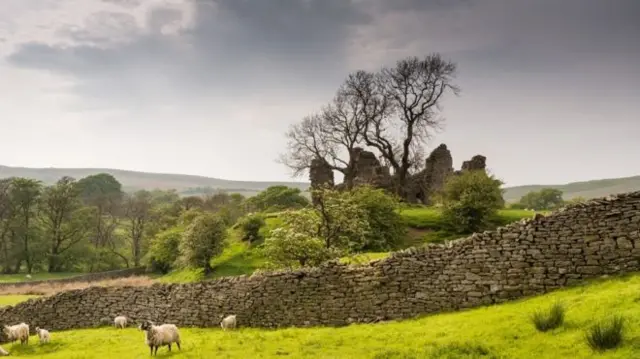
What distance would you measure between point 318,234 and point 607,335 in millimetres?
21446

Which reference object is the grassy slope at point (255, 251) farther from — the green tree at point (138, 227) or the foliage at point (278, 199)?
the green tree at point (138, 227)

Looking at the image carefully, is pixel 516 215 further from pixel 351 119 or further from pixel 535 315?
pixel 535 315

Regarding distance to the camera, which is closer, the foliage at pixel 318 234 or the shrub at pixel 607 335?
the shrub at pixel 607 335

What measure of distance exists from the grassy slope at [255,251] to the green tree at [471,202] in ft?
4.40

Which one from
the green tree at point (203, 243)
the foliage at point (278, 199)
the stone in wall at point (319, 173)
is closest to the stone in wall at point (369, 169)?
the stone in wall at point (319, 173)

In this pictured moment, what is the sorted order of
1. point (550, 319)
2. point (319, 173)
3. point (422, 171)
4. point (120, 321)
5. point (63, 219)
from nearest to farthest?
1. point (550, 319)
2. point (120, 321)
3. point (422, 171)
4. point (319, 173)
5. point (63, 219)

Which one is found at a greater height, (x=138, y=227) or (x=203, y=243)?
(x=138, y=227)

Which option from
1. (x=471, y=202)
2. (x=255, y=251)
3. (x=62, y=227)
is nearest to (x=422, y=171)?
(x=471, y=202)

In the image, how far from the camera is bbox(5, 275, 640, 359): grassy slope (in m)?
11.8

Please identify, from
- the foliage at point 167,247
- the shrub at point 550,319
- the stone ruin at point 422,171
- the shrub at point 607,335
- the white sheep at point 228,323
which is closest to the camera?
the shrub at point 607,335

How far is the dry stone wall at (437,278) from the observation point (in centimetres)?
1578

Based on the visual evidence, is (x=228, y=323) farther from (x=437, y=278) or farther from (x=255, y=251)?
(x=255, y=251)

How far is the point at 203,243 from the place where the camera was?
4406 centimetres

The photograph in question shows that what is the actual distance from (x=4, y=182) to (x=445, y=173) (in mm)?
66047
